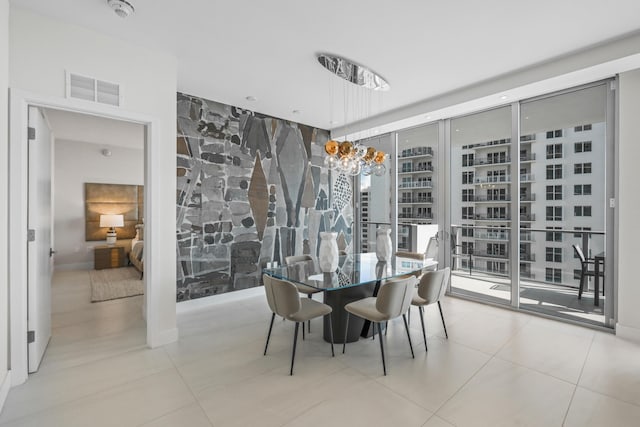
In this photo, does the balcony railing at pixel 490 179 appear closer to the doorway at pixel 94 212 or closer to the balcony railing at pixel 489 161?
the balcony railing at pixel 489 161

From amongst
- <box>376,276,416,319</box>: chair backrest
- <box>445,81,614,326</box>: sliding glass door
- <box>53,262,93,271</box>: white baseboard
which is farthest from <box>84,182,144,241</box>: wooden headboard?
<box>445,81,614,326</box>: sliding glass door

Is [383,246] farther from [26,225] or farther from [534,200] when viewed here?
[26,225]

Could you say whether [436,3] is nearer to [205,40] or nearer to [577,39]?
[577,39]

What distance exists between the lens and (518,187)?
3.89m

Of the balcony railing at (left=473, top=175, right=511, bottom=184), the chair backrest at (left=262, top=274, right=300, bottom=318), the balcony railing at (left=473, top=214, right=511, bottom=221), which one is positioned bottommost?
the chair backrest at (left=262, top=274, right=300, bottom=318)

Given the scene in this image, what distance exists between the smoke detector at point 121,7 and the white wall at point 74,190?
5.56 m

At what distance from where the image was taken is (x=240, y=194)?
14.8 ft

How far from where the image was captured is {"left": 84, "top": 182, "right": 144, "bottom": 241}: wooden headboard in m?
6.56

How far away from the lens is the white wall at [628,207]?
2990mm

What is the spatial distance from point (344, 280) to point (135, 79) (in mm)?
2678

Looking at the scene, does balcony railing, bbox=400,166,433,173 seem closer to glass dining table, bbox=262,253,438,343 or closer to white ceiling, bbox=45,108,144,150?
glass dining table, bbox=262,253,438,343

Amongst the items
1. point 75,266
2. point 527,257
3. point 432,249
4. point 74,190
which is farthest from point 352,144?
point 75,266

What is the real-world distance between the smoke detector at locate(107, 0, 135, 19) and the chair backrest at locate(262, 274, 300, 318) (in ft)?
7.68

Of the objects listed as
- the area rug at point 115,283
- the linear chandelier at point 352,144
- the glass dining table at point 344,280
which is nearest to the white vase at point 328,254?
the glass dining table at point 344,280
